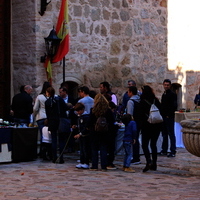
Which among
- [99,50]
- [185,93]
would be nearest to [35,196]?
[99,50]

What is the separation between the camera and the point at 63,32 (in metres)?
14.3

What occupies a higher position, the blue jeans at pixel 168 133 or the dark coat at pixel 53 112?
the dark coat at pixel 53 112

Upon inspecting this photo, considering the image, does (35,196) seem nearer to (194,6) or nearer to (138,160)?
(138,160)

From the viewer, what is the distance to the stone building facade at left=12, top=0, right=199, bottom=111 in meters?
14.7

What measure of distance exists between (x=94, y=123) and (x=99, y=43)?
18.5 feet

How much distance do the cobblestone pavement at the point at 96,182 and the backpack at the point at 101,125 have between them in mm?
748

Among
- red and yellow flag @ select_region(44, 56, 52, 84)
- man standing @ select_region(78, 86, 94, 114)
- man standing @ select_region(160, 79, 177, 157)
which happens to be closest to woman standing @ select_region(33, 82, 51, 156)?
man standing @ select_region(78, 86, 94, 114)

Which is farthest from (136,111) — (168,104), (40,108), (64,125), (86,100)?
(40,108)

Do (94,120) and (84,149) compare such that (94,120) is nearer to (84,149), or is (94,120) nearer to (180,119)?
(84,149)

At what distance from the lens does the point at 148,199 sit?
7703 millimetres

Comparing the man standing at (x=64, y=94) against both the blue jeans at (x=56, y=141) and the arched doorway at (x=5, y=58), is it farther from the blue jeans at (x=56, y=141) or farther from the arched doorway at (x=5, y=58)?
the arched doorway at (x=5, y=58)

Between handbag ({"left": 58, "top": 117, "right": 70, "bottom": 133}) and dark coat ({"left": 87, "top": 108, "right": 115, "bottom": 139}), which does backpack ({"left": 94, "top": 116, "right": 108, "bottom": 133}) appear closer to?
dark coat ({"left": 87, "top": 108, "right": 115, "bottom": 139})

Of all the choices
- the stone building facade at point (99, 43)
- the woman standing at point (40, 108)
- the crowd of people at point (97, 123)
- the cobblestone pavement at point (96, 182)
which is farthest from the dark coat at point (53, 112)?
the stone building facade at point (99, 43)

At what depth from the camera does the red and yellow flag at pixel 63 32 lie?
46.5ft
